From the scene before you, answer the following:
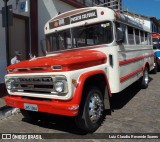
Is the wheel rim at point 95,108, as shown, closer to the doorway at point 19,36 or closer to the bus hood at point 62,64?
the bus hood at point 62,64

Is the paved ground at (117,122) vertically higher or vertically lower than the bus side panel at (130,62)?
lower

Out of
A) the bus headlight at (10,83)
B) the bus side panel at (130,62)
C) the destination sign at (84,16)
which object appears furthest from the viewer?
the bus side panel at (130,62)

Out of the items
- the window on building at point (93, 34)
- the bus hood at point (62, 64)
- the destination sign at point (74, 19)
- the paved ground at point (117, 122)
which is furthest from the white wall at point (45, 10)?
the bus hood at point (62, 64)

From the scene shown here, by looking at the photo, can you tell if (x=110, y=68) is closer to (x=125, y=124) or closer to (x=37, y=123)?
(x=125, y=124)

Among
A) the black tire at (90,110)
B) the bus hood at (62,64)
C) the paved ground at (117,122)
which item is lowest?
the paved ground at (117,122)

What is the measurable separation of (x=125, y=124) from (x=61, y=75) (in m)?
1.96

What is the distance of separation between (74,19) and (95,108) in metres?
2.45

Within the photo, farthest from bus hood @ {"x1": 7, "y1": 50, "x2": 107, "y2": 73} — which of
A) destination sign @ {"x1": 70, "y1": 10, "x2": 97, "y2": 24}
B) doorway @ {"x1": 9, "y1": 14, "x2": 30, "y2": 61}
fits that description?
doorway @ {"x1": 9, "y1": 14, "x2": 30, "y2": 61}

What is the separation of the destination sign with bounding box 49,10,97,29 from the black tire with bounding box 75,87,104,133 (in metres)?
1.94

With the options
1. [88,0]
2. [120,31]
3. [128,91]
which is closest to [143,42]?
[128,91]

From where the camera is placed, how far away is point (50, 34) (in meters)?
6.72

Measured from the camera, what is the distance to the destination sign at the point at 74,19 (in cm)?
578

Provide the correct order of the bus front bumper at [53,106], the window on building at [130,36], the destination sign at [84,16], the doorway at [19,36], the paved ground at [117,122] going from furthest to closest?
the doorway at [19,36] < the window on building at [130,36] < the destination sign at [84,16] < the paved ground at [117,122] < the bus front bumper at [53,106]

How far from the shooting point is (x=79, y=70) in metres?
4.35
